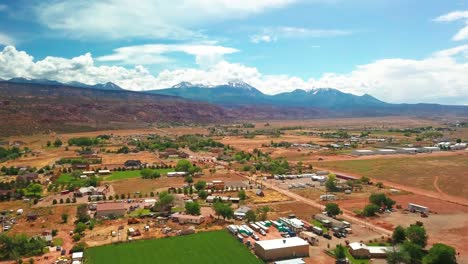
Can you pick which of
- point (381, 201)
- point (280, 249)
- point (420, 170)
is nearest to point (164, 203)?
point (280, 249)

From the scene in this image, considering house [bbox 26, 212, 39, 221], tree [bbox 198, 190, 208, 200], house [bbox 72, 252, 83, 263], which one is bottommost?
house [bbox 26, 212, 39, 221]

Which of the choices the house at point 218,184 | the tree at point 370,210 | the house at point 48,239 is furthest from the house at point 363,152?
the house at point 48,239

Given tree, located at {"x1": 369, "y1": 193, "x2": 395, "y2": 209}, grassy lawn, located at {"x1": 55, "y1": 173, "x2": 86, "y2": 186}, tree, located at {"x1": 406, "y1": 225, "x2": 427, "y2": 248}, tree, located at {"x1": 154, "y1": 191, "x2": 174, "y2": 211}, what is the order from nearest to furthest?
tree, located at {"x1": 406, "y1": 225, "x2": 427, "y2": 248} → tree, located at {"x1": 154, "y1": 191, "x2": 174, "y2": 211} → tree, located at {"x1": 369, "y1": 193, "x2": 395, "y2": 209} → grassy lawn, located at {"x1": 55, "y1": 173, "x2": 86, "y2": 186}

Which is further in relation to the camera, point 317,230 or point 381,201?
point 381,201

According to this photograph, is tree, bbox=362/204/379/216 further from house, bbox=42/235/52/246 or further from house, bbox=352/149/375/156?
house, bbox=352/149/375/156

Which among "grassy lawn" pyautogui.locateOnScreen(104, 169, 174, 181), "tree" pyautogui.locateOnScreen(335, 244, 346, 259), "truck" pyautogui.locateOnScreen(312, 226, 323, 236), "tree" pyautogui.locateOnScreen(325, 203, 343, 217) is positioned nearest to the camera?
"tree" pyautogui.locateOnScreen(335, 244, 346, 259)

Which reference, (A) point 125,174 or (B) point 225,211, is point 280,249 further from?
(A) point 125,174

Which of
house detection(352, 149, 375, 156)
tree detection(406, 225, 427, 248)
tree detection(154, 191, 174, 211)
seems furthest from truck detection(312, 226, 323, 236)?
house detection(352, 149, 375, 156)
